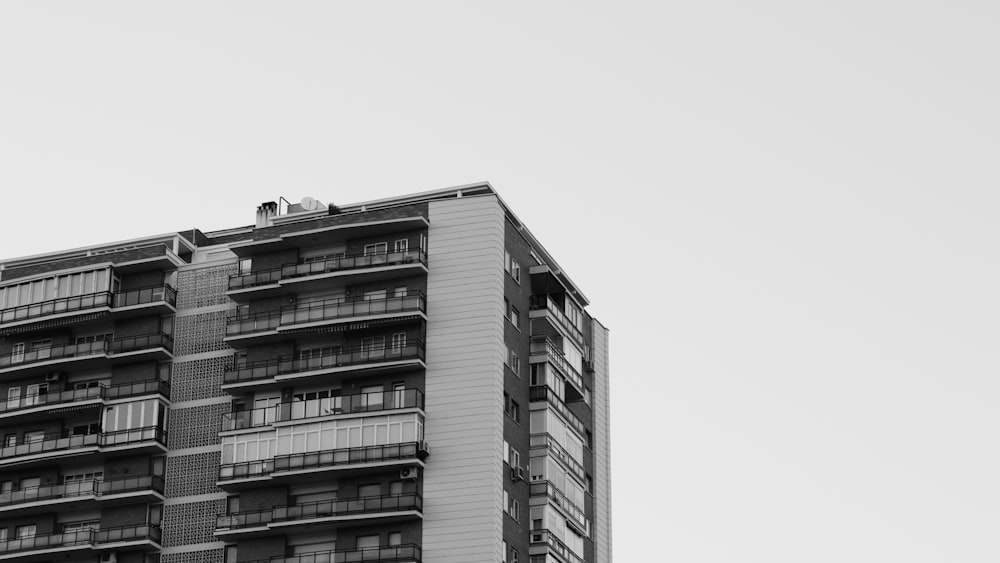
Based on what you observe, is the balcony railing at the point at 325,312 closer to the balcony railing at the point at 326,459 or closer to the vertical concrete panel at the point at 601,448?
the balcony railing at the point at 326,459

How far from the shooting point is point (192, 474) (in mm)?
108938

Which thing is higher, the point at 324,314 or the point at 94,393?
the point at 324,314

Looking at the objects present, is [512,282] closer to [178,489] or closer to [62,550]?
[178,489]

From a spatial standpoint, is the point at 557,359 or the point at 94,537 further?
the point at 557,359

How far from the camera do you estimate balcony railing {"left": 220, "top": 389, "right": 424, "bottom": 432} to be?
105 metres

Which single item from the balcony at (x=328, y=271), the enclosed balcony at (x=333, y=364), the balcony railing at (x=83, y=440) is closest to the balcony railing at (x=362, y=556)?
the enclosed balcony at (x=333, y=364)

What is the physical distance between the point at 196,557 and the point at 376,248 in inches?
800

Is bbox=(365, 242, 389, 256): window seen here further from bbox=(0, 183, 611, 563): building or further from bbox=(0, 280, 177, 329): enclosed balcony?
bbox=(0, 280, 177, 329): enclosed balcony

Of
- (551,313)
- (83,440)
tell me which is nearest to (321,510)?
(83,440)

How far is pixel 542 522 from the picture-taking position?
108 meters

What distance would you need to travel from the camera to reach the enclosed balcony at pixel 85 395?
110875mm

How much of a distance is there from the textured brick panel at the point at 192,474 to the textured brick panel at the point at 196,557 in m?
3.46

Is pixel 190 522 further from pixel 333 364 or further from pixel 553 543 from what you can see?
pixel 553 543

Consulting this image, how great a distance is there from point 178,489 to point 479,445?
18551mm
